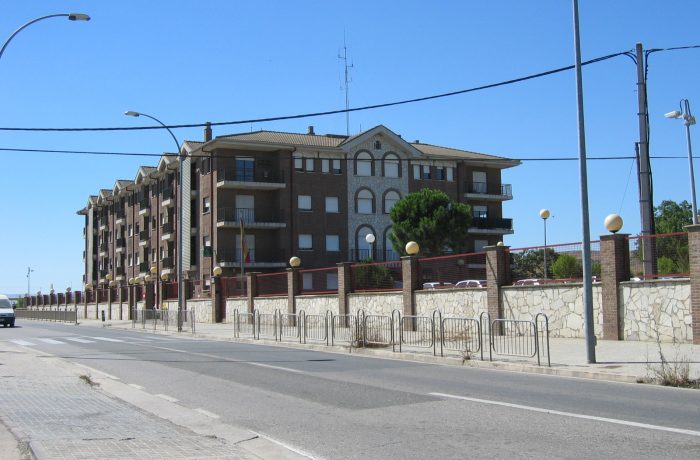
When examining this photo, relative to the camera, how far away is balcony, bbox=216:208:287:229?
55.0 m

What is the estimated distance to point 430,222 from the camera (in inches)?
2009

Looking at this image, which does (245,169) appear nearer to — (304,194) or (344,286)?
(304,194)

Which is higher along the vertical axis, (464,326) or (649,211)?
(649,211)

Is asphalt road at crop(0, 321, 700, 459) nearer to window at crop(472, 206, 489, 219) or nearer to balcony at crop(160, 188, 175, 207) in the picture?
balcony at crop(160, 188, 175, 207)

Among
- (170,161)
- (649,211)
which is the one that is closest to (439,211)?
(170,161)

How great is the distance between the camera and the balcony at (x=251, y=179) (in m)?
55.1

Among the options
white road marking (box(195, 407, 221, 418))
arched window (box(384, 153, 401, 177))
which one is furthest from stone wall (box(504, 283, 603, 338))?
arched window (box(384, 153, 401, 177))

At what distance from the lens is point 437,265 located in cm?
2514

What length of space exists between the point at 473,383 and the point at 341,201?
4614 centimetres

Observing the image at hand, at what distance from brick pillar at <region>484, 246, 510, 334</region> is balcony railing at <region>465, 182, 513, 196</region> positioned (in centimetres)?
4175

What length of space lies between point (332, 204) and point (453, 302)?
35020 millimetres

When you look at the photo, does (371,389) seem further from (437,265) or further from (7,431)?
(437,265)

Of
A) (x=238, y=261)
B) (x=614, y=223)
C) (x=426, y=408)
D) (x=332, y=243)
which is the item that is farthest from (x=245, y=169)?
(x=426, y=408)

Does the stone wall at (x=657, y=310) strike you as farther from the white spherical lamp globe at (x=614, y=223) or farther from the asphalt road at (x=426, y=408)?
the asphalt road at (x=426, y=408)
